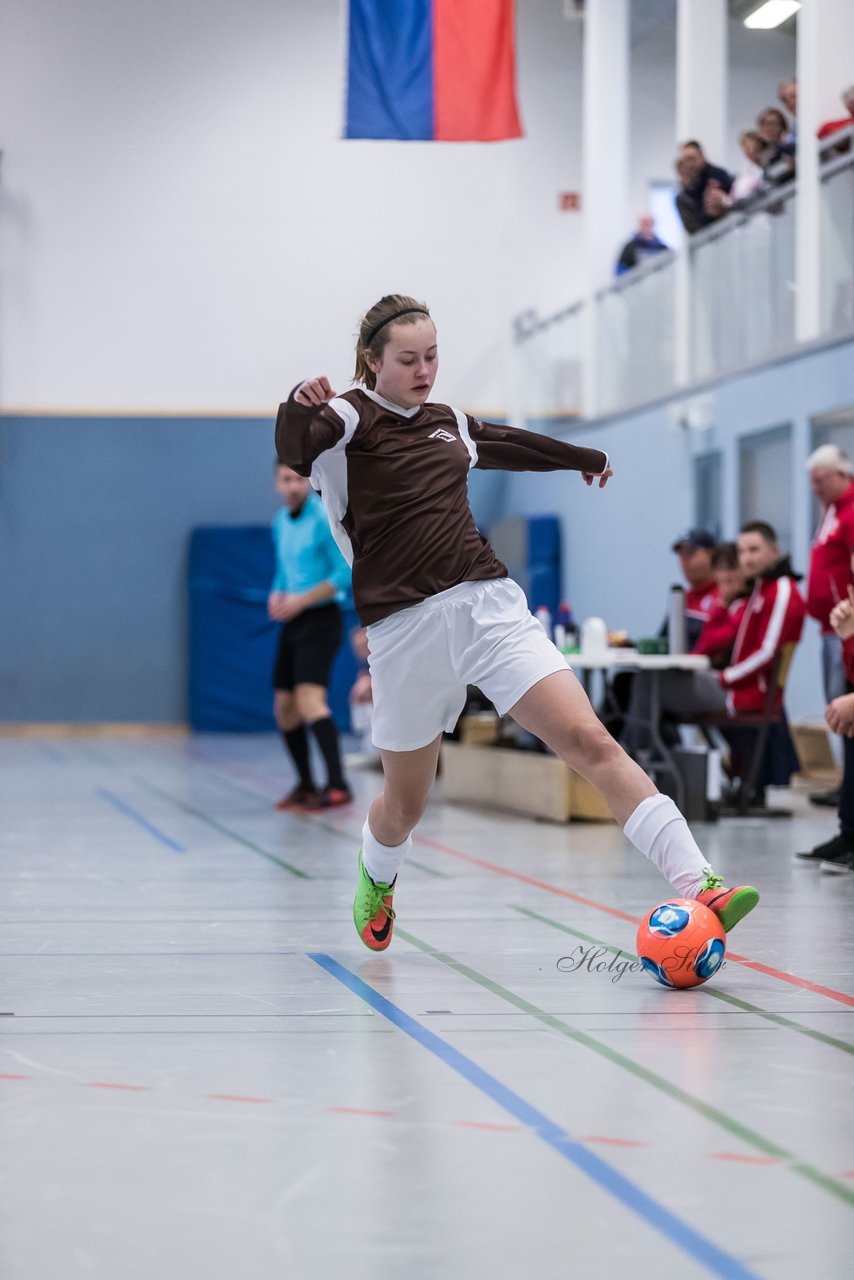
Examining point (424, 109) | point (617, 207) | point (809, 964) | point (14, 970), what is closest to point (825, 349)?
point (424, 109)

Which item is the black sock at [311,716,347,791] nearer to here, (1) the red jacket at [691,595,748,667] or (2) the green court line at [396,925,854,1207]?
(1) the red jacket at [691,595,748,667]

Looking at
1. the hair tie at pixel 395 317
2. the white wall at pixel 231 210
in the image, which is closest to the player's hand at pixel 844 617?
the hair tie at pixel 395 317

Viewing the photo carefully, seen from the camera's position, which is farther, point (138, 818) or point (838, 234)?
point (838, 234)

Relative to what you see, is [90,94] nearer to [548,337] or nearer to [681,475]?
[548,337]

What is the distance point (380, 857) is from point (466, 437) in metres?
1.06

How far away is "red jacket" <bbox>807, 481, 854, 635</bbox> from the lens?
7.30 metres

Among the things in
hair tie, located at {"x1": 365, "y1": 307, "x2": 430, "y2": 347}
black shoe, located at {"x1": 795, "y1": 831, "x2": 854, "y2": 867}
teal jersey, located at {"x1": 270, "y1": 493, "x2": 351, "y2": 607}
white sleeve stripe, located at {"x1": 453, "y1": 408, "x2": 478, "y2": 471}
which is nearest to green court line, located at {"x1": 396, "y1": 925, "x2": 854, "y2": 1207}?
white sleeve stripe, located at {"x1": 453, "y1": 408, "x2": 478, "y2": 471}

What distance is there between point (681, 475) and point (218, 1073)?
470 inches

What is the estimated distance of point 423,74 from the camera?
36.2 feet

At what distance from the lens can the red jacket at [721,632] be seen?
9531 mm

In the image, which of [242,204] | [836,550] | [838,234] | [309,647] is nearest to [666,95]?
[242,204]

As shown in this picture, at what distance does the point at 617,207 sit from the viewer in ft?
55.9

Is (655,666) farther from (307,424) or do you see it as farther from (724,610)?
(307,424)

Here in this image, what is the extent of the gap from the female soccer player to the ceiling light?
41.4 feet
